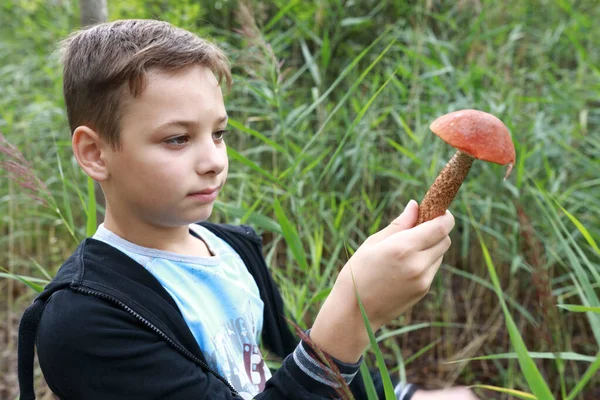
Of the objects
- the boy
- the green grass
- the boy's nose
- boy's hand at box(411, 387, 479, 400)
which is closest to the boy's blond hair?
the boy

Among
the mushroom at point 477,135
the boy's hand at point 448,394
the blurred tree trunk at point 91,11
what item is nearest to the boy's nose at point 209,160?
the mushroom at point 477,135

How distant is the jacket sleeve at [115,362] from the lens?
0.87m

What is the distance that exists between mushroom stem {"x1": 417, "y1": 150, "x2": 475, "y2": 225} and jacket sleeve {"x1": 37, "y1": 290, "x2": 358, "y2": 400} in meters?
0.27

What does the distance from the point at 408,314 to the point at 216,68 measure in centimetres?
150

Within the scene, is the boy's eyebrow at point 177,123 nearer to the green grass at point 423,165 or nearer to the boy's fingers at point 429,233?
the boy's fingers at point 429,233

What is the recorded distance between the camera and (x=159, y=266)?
1.03 metres

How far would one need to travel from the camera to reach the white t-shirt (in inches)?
40.5

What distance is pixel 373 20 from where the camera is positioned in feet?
9.48

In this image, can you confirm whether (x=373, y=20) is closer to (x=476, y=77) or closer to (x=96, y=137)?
(x=476, y=77)

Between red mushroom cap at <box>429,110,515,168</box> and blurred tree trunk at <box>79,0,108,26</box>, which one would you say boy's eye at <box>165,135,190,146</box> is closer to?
red mushroom cap at <box>429,110,515,168</box>

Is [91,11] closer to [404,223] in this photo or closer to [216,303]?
[216,303]

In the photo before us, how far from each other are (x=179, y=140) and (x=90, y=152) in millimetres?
167

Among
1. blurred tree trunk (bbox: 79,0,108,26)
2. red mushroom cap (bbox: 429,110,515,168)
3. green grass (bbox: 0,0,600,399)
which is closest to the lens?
red mushroom cap (bbox: 429,110,515,168)

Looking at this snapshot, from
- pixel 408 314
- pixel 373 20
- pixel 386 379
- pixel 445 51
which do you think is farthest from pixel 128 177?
pixel 373 20
